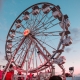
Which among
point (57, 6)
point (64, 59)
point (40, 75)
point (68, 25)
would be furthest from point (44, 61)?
point (57, 6)

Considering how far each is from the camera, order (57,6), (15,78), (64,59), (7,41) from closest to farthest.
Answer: (64,59) < (15,78) < (57,6) < (7,41)

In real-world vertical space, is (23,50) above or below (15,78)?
above

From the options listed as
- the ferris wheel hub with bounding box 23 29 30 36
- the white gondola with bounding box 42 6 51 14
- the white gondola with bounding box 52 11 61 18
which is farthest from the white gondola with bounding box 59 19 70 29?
the ferris wheel hub with bounding box 23 29 30 36

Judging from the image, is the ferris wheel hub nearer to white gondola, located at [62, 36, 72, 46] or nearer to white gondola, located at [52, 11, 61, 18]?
white gondola, located at [52, 11, 61, 18]

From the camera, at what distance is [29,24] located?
2344 cm

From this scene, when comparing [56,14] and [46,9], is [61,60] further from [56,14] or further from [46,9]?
[46,9]

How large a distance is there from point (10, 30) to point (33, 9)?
18.2 ft

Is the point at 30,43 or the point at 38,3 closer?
the point at 30,43

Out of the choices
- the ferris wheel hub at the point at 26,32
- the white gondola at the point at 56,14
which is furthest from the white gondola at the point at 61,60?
the ferris wheel hub at the point at 26,32

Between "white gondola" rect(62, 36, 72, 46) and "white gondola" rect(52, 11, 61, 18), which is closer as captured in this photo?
"white gondola" rect(62, 36, 72, 46)

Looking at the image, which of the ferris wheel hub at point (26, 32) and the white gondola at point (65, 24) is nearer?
the white gondola at point (65, 24)

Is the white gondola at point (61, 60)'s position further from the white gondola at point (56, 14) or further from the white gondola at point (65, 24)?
the white gondola at point (56, 14)

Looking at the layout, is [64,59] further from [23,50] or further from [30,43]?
[23,50]

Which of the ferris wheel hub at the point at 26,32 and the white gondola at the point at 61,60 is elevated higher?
the ferris wheel hub at the point at 26,32
